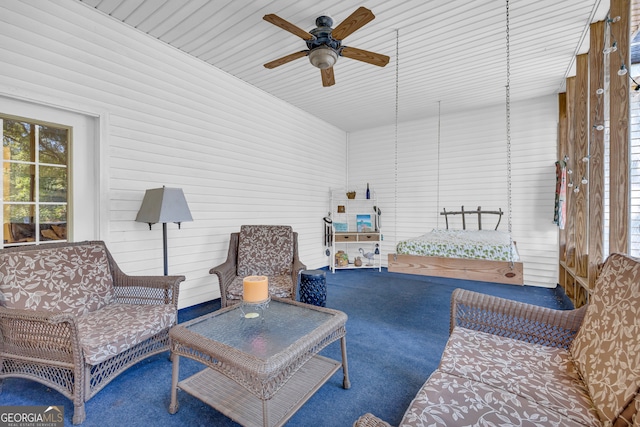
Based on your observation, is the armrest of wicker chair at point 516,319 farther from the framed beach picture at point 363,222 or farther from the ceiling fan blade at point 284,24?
the framed beach picture at point 363,222

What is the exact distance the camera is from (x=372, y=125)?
Answer: 6.01 metres


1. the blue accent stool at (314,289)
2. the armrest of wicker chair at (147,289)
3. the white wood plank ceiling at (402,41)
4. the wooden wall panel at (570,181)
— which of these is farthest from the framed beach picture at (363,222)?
the armrest of wicker chair at (147,289)

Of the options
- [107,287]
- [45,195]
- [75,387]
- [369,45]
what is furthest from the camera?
[369,45]

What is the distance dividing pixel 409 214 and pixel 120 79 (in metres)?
4.96

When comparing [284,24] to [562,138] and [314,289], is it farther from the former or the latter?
[562,138]

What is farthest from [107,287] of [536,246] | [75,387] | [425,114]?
[536,246]

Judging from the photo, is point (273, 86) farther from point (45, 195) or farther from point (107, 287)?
point (107, 287)

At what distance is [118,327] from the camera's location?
1892 millimetres

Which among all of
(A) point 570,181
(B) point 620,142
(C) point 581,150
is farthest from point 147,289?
(A) point 570,181

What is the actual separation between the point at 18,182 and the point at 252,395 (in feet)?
8.52

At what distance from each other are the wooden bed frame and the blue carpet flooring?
618 mm

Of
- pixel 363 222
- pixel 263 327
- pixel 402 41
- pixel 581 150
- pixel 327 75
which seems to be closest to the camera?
pixel 263 327

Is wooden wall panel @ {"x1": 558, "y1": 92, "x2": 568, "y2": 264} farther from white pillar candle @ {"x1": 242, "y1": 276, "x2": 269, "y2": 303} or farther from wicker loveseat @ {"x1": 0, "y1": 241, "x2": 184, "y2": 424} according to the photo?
wicker loveseat @ {"x1": 0, "y1": 241, "x2": 184, "y2": 424}

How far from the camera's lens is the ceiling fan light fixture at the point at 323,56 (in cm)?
258
